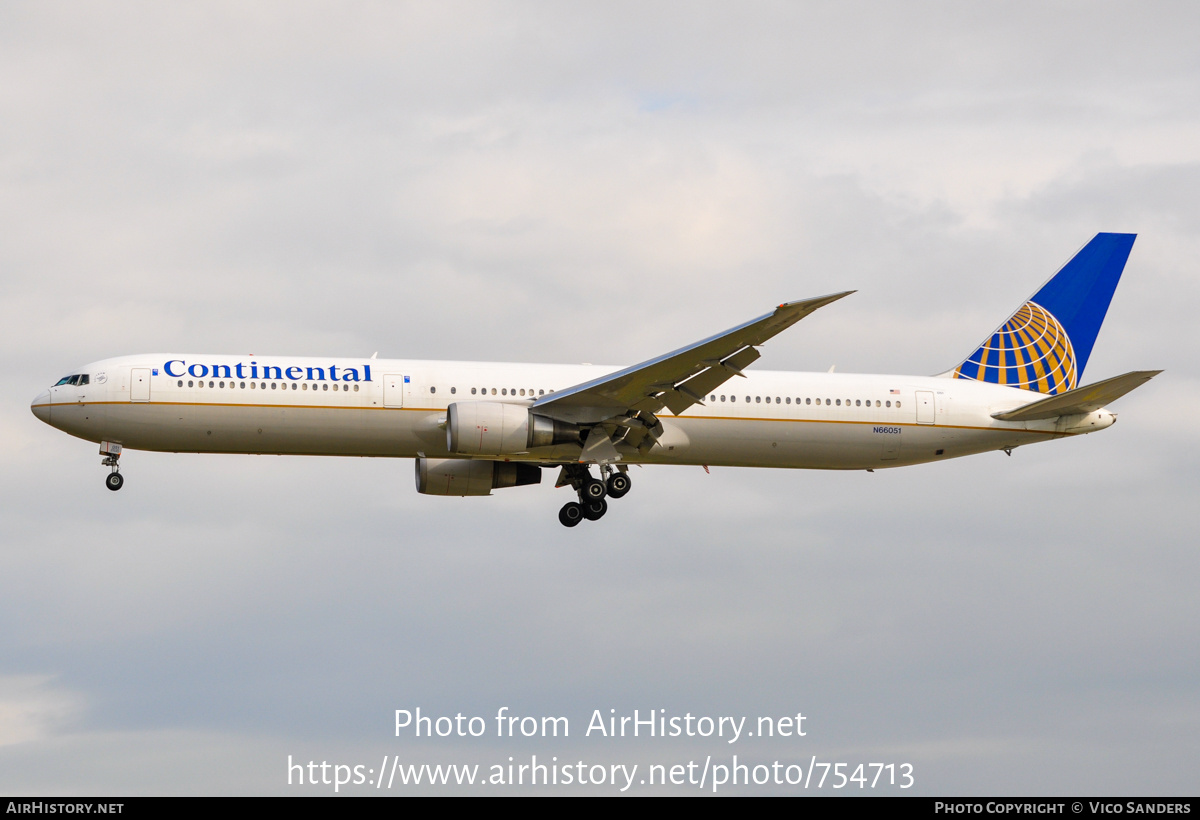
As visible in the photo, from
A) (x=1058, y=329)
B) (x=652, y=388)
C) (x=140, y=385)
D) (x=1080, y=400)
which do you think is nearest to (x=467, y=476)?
(x=652, y=388)

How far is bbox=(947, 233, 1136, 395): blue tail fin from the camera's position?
4306 cm

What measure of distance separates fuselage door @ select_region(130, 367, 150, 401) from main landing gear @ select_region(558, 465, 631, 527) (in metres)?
12.2

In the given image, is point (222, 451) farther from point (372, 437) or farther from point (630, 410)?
point (630, 410)

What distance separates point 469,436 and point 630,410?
457cm

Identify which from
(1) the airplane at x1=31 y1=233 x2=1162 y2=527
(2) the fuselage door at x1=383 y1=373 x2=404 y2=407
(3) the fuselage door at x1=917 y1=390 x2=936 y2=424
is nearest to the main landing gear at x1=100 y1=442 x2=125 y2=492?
(1) the airplane at x1=31 y1=233 x2=1162 y2=527

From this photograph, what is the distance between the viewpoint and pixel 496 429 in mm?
36188

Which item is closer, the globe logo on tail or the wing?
the wing

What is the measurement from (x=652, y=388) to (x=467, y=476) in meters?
7.61

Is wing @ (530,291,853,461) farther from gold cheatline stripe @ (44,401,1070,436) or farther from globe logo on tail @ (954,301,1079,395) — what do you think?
globe logo on tail @ (954,301,1079,395)

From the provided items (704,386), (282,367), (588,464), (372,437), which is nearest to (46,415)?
(282,367)

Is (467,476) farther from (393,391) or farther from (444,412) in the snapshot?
(393,391)

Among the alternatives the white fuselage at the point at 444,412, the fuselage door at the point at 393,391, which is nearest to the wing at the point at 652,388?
the white fuselage at the point at 444,412

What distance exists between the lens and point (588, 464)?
38688 mm

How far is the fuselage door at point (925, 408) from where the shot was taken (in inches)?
1586
